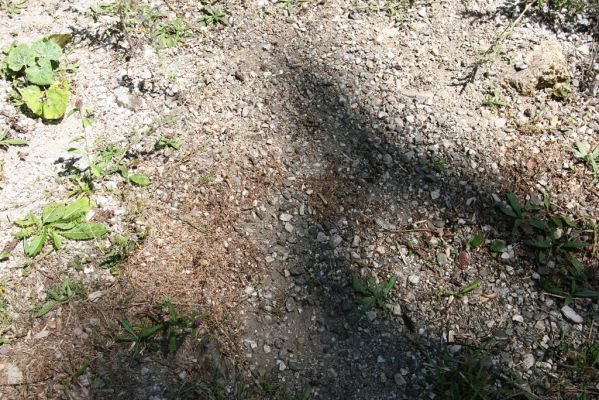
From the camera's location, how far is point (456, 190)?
3236 millimetres

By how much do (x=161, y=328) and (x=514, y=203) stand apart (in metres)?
2.28

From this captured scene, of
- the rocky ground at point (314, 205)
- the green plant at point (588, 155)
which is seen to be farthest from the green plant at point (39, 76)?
the green plant at point (588, 155)

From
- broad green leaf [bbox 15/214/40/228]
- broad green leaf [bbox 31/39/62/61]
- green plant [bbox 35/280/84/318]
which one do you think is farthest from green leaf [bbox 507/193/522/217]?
broad green leaf [bbox 31/39/62/61]

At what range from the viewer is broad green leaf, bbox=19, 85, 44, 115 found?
3494mm

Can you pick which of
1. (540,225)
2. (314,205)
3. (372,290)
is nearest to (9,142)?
(314,205)

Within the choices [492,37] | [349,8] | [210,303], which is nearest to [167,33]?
[349,8]

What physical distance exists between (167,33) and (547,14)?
305cm

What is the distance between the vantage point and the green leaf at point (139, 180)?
127 inches

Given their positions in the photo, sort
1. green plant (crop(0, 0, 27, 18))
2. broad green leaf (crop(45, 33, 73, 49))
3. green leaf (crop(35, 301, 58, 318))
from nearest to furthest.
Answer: green leaf (crop(35, 301, 58, 318)) < broad green leaf (crop(45, 33, 73, 49)) < green plant (crop(0, 0, 27, 18))

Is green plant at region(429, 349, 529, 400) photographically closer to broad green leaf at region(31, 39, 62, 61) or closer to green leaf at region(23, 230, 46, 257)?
green leaf at region(23, 230, 46, 257)

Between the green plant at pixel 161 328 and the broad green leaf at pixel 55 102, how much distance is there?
1.68 meters

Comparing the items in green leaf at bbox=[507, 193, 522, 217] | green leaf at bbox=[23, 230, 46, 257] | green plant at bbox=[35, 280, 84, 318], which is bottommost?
green plant at bbox=[35, 280, 84, 318]

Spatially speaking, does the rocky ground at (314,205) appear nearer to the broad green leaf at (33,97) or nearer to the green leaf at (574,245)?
the green leaf at (574,245)

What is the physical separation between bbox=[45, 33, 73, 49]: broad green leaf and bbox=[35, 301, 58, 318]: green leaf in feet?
7.15
